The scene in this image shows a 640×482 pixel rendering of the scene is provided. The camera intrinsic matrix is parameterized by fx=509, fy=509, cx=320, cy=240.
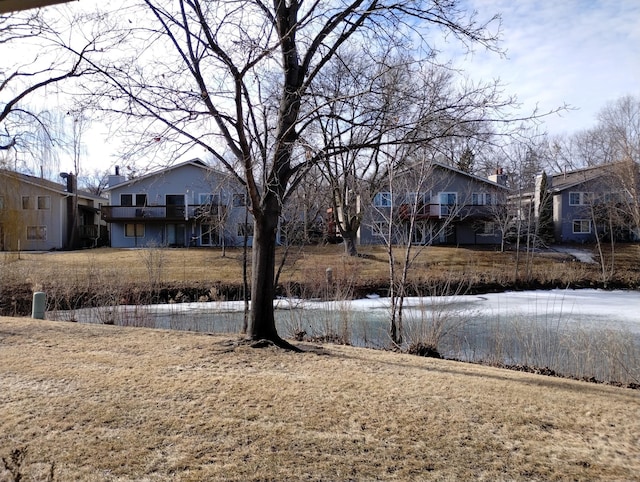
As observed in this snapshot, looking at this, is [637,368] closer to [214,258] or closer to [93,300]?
[93,300]

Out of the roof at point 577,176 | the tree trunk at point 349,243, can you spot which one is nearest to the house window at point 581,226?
the roof at point 577,176

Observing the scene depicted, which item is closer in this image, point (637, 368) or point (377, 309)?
point (637, 368)

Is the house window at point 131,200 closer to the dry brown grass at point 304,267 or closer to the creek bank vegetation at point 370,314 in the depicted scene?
the dry brown grass at point 304,267

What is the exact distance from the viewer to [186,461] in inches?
149

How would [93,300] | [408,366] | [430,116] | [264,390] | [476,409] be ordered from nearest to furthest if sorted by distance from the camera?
[476,409]
[264,390]
[430,116]
[408,366]
[93,300]

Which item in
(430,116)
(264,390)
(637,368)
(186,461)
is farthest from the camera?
(637,368)

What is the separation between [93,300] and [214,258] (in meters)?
14.9

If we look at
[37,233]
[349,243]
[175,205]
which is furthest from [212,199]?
[37,233]

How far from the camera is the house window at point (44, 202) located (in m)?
42.4

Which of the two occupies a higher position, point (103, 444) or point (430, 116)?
point (430, 116)

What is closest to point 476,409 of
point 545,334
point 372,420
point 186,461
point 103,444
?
point 372,420

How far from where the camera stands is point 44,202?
140 ft

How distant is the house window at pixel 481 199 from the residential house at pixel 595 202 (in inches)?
127

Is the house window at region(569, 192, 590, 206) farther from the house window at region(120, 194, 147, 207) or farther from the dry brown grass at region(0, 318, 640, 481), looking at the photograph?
the dry brown grass at region(0, 318, 640, 481)
